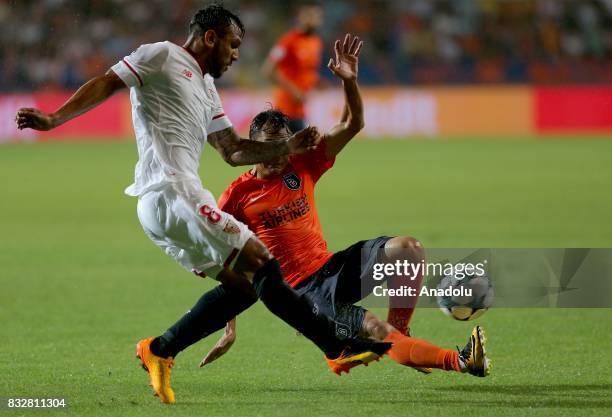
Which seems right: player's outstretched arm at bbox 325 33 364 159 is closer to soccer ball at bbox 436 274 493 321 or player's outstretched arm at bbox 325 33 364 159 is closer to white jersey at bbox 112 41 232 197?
white jersey at bbox 112 41 232 197

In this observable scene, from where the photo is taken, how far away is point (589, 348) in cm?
655

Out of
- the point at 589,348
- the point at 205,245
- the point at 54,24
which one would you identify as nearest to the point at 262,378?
the point at 205,245

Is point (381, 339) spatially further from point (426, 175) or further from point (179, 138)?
point (426, 175)

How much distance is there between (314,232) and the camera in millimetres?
6191

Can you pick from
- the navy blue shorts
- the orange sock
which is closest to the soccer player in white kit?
the orange sock

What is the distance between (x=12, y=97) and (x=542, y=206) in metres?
15.0

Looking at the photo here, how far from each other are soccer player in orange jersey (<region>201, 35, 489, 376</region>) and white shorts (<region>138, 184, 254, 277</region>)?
2.47ft

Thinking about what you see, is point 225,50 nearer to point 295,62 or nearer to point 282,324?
point 282,324

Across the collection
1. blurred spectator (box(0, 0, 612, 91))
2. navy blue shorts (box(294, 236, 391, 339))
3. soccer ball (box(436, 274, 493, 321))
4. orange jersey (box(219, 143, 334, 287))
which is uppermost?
blurred spectator (box(0, 0, 612, 91))

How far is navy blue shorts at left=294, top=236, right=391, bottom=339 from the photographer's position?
19.0ft

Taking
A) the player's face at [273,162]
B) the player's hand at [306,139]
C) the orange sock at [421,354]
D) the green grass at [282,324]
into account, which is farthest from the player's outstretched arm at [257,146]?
the green grass at [282,324]

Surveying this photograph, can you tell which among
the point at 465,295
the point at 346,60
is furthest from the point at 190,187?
the point at 465,295

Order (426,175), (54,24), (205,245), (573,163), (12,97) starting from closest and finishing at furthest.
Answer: (205,245), (426,175), (573,163), (12,97), (54,24)

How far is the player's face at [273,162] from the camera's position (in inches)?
238
